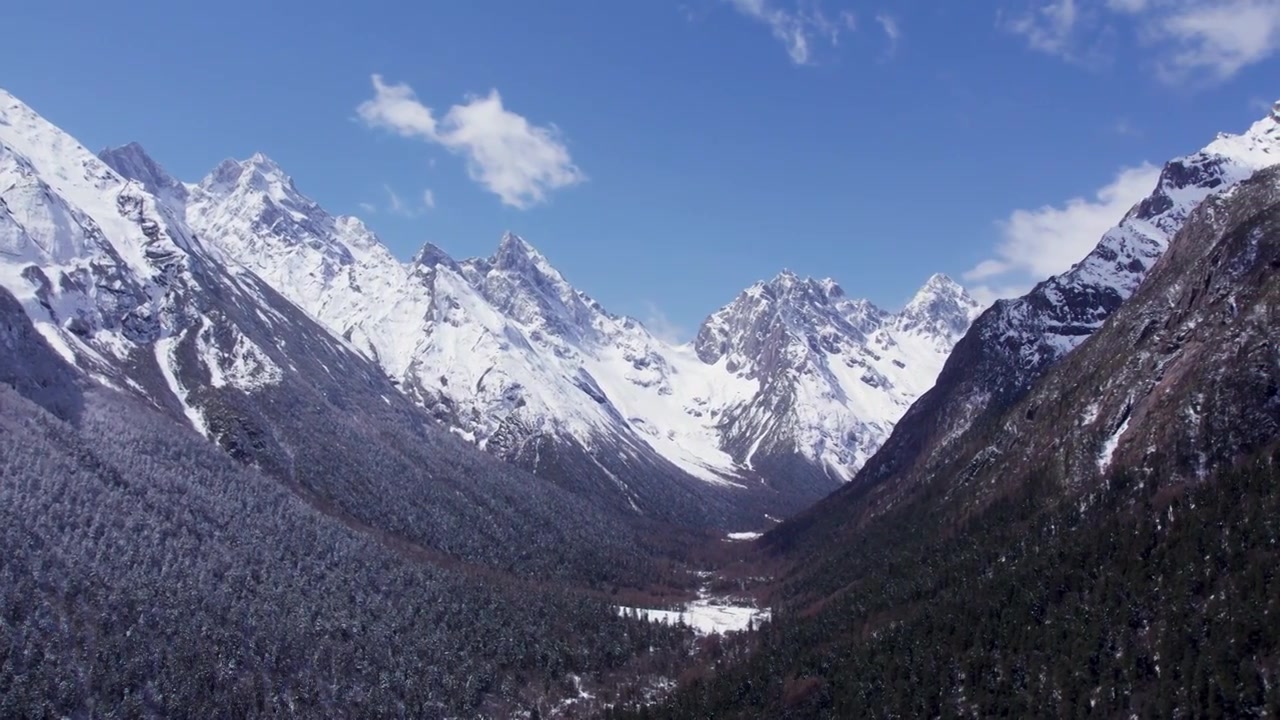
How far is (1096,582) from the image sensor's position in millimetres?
183875

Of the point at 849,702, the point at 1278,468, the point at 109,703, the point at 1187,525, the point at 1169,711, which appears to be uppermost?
the point at 1278,468

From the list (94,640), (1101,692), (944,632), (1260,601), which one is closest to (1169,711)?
(1101,692)

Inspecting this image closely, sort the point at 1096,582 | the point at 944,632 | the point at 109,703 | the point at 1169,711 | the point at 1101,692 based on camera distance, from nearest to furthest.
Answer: the point at 1169,711
the point at 1101,692
the point at 109,703
the point at 1096,582
the point at 944,632

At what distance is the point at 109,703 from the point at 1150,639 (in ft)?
566

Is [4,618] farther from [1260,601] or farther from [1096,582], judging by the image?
[1260,601]

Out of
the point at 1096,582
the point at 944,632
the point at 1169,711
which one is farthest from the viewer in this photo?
the point at 944,632

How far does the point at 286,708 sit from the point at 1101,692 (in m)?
145

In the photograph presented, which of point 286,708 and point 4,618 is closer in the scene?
point 4,618

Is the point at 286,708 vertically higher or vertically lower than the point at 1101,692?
lower

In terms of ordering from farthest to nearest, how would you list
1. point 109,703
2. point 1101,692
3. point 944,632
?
point 944,632
point 109,703
point 1101,692

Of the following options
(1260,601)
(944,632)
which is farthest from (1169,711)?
(944,632)

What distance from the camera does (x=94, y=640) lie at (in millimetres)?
187375

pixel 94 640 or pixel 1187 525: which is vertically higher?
pixel 1187 525

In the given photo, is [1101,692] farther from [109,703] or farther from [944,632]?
[109,703]
